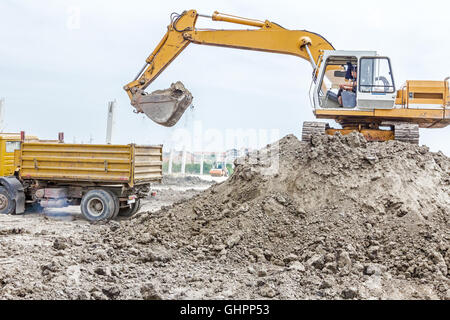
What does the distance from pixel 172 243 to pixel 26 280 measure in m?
2.24

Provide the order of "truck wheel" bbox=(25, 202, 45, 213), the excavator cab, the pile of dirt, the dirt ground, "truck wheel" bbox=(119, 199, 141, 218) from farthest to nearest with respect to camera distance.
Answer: "truck wheel" bbox=(25, 202, 45, 213) < "truck wheel" bbox=(119, 199, 141, 218) < the excavator cab < the pile of dirt < the dirt ground

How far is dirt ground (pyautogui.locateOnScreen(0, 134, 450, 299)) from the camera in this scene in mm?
5367

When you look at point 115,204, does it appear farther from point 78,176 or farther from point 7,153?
point 7,153

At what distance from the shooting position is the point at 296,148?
8703 millimetres

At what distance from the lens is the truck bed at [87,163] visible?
419 inches

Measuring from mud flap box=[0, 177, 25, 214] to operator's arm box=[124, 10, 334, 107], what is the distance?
355 centimetres

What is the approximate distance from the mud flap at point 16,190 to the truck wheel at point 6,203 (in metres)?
0.11

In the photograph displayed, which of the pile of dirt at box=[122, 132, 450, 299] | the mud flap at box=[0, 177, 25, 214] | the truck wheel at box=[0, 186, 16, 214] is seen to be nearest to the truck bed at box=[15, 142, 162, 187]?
the mud flap at box=[0, 177, 25, 214]

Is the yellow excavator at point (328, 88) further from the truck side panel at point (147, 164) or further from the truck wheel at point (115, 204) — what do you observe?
the truck wheel at point (115, 204)

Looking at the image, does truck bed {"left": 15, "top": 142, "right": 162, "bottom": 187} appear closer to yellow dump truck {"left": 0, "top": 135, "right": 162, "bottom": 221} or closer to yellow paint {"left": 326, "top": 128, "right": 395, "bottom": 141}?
yellow dump truck {"left": 0, "top": 135, "right": 162, "bottom": 221}

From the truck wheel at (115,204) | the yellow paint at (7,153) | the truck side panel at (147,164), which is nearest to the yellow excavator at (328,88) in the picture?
the truck side panel at (147,164)

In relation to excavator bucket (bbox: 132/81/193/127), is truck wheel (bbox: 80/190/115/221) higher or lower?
lower

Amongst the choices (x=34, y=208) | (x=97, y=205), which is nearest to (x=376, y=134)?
(x=97, y=205)

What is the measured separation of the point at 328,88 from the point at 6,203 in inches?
322
